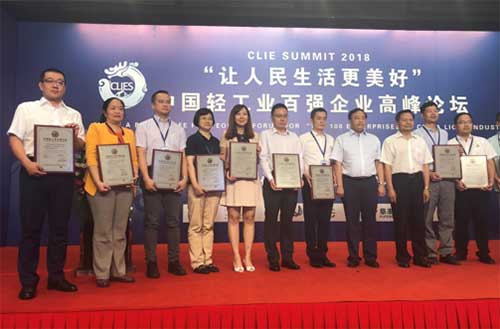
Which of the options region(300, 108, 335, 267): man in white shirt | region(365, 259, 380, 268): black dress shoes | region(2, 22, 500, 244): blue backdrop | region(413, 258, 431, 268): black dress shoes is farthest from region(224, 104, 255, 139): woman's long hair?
region(413, 258, 431, 268): black dress shoes

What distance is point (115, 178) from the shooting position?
2645 millimetres

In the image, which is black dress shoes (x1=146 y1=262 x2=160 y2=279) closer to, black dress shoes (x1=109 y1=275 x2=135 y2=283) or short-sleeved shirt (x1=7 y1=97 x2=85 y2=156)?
black dress shoes (x1=109 y1=275 x2=135 y2=283)

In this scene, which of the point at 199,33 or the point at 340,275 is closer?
the point at 340,275

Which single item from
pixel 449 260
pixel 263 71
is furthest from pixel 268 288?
pixel 263 71

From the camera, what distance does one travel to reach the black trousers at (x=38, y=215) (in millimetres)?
2426

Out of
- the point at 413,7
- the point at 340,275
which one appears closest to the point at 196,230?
the point at 340,275

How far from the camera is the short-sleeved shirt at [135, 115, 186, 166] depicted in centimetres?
301

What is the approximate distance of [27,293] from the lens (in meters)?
2.39

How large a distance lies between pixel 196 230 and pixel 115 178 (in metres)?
0.78

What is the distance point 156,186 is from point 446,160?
2.46m

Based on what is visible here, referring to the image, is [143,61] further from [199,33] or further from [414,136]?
[414,136]

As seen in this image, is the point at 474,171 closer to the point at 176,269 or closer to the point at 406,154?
the point at 406,154

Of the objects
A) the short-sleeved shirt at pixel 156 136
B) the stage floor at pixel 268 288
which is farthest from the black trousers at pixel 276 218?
the short-sleeved shirt at pixel 156 136

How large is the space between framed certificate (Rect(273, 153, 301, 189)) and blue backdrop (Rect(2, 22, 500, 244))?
5.34ft
